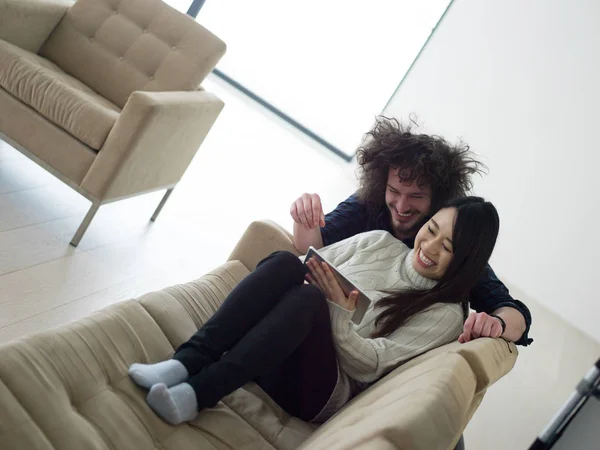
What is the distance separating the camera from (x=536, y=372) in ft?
13.5

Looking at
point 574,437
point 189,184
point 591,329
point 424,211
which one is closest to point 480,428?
point 424,211

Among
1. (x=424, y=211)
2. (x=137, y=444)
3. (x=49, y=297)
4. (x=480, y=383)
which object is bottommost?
(x=49, y=297)

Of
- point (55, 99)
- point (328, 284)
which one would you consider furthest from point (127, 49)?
point (328, 284)

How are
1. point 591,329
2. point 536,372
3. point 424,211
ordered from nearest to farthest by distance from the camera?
point 424,211 < point 536,372 < point 591,329

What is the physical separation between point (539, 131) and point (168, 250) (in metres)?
3.93

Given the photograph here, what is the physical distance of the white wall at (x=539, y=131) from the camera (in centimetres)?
596

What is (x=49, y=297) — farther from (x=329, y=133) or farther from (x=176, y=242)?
(x=329, y=133)

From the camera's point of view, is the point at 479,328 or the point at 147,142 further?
the point at 147,142

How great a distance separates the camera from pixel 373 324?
1.91 m

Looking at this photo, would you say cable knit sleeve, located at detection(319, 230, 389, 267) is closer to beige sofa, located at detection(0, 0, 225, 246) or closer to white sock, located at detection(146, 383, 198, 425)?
white sock, located at detection(146, 383, 198, 425)

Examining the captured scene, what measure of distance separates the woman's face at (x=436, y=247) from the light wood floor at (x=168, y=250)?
3.71 ft

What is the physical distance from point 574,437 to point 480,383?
0.21 metres

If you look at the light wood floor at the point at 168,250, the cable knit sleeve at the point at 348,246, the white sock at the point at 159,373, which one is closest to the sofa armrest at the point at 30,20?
the light wood floor at the point at 168,250

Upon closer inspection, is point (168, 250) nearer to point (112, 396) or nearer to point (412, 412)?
point (112, 396)
